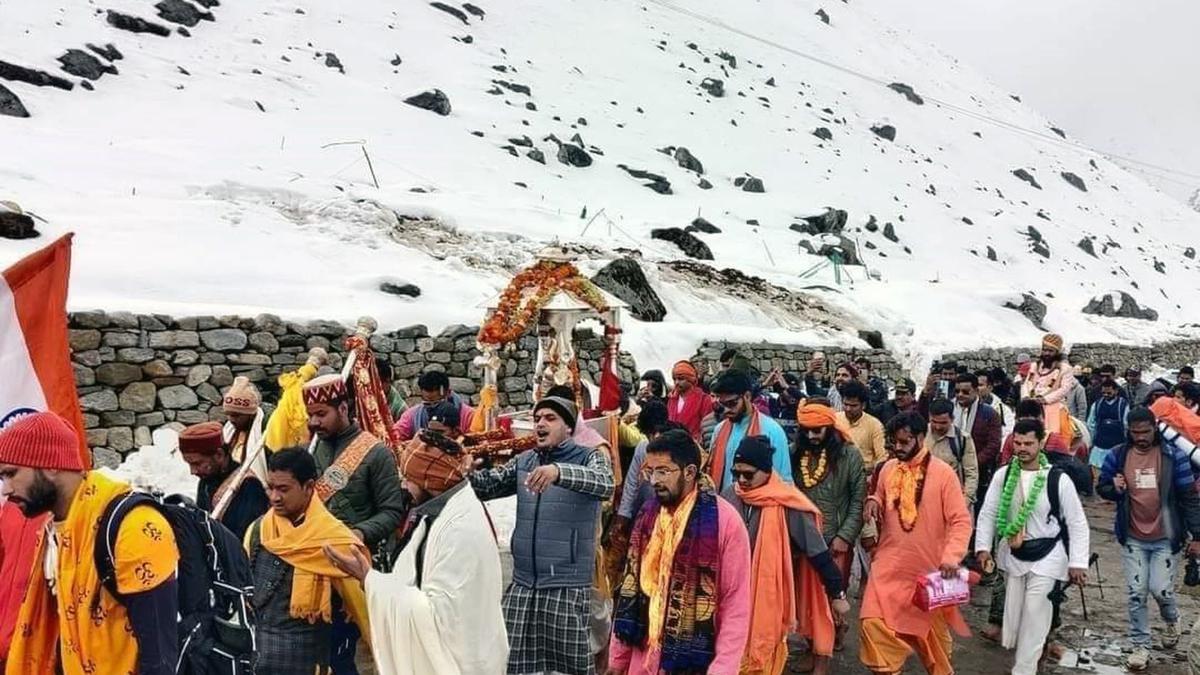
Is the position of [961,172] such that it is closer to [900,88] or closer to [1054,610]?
[900,88]

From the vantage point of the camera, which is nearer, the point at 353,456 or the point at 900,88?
the point at 353,456

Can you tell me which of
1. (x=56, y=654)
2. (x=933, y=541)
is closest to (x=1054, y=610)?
(x=933, y=541)

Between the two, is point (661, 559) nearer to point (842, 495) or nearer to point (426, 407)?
point (842, 495)

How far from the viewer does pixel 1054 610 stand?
5.58 meters

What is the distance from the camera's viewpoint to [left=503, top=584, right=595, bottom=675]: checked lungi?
13.4 feet

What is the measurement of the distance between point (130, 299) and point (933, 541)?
9.43 metres

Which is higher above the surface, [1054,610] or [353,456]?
[353,456]

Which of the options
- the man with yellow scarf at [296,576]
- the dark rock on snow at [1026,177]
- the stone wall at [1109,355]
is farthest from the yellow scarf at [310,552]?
the dark rock on snow at [1026,177]

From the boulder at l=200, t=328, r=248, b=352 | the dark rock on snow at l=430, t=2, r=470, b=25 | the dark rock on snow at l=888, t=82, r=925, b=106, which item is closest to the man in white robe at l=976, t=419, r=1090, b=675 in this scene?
the boulder at l=200, t=328, r=248, b=352

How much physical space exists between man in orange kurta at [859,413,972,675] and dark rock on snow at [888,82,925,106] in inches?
2511

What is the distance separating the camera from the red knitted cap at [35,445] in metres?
2.62

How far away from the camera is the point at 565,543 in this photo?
4109mm

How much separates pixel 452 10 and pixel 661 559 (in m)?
50.7

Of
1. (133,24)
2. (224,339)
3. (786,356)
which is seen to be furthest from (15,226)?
(133,24)
